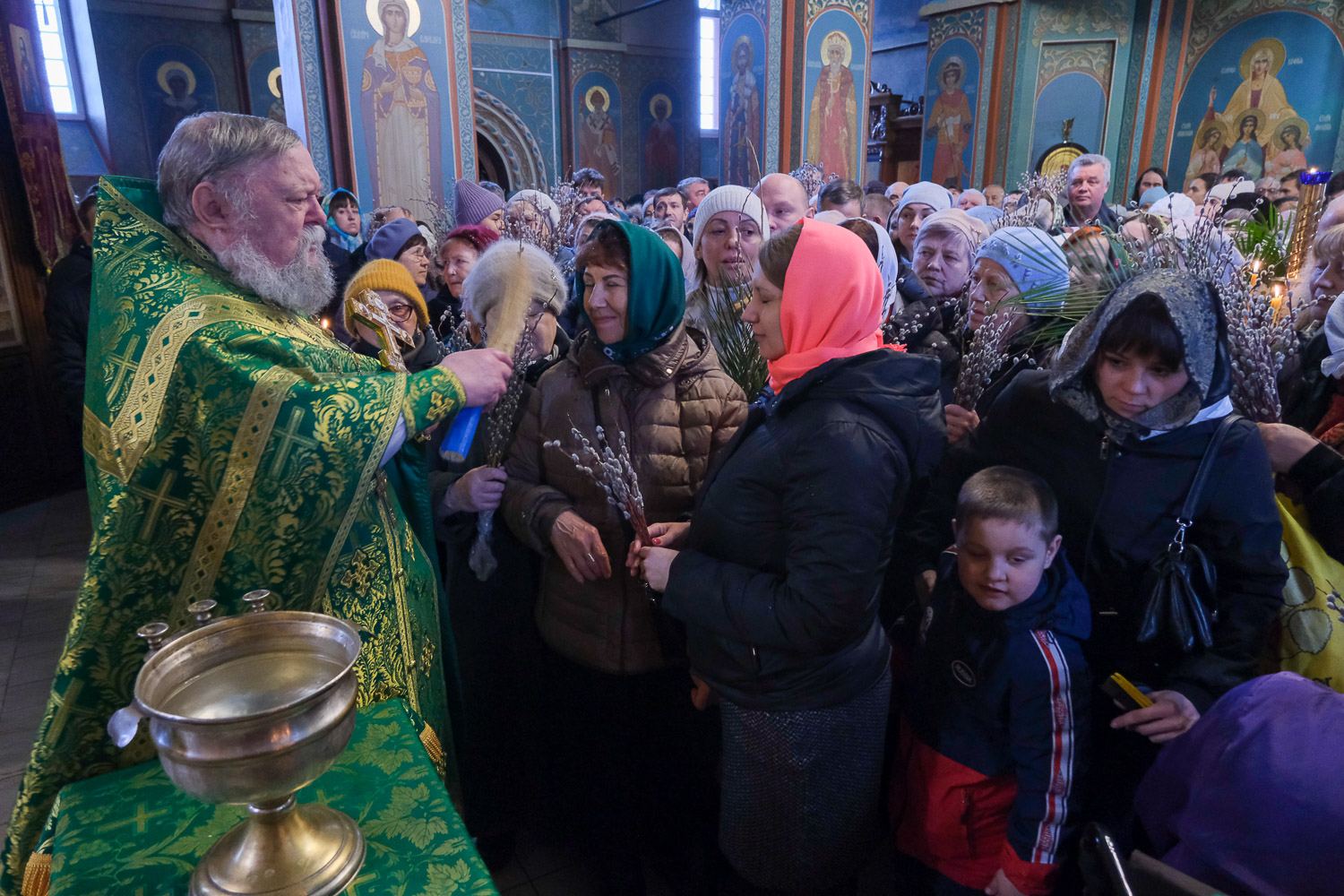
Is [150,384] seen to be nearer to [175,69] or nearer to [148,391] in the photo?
[148,391]

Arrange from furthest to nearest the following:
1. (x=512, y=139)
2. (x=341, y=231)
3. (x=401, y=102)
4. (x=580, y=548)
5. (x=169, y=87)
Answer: (x=512, y=139) < (x=169, y=87) < (x=401, y=102) < (x=341, y=231) < (x=580, y=548)

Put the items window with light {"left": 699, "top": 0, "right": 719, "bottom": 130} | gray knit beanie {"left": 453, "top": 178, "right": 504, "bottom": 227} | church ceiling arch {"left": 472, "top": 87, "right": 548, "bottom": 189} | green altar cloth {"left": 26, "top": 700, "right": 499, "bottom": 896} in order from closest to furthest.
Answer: green altar cloth {"left": 26, "top": 700, "right": 499, "bottom": 896} → gray knit beanie {"left": 453, "top": 178, "right": 504, "bottom": 227} → church ceiling arch {"left": 472, "top": 87, "right": 548, "bottom": 189} → window with light {"left": 699, "top": 0, "right": 719, "bottom": 130}

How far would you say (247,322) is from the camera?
154 cm

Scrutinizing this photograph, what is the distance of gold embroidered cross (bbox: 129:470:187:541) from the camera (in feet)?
4.69

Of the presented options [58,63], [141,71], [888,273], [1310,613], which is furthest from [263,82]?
[1310,613]

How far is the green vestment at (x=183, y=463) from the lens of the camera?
1.40m

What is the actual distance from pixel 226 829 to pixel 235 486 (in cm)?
58

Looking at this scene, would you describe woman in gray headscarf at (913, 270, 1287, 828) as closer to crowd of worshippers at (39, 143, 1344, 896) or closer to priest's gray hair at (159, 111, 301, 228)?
crowd of worshippers at (39, 143, 1344, 896)

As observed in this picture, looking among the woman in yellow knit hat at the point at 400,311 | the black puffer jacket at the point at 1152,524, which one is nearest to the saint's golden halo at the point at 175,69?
the woman in yellow knit hat at the point at 400,311

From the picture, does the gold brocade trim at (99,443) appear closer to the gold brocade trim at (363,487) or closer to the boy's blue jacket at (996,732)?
the gold brocade trim at (363,487)

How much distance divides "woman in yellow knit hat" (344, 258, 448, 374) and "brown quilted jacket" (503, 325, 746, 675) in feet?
2.47

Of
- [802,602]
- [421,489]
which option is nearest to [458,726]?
[421,489]

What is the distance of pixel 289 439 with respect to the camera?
1.45 meters

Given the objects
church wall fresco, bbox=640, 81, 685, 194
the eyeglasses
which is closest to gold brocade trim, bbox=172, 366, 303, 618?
the eyeglasses
